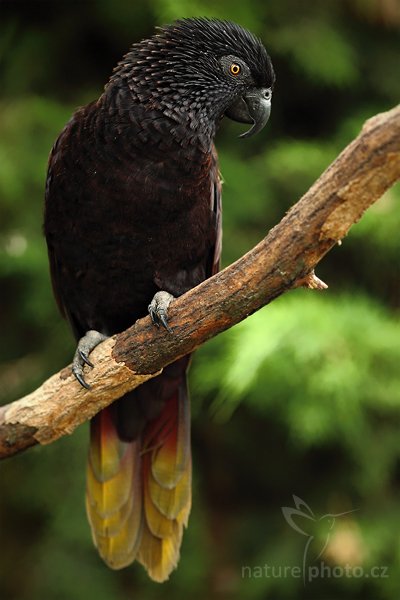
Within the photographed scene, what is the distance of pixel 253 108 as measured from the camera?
2.31 m

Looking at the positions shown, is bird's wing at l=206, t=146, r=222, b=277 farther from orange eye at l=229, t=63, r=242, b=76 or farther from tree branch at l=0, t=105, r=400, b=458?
tree branch at l=0, t=105, r=400, b=458

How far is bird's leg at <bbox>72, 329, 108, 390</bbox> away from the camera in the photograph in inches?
83.6

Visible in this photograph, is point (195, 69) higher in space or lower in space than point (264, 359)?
higher

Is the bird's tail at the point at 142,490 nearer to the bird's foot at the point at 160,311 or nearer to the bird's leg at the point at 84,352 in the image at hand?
the bird's leg at the point at 84,352

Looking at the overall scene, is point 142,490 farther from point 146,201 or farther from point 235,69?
point 235,69

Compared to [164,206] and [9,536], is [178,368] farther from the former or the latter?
[9,536]

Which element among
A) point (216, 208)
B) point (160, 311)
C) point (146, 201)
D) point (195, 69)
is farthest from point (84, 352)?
point (195, 69)

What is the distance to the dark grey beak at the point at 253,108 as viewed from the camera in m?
2.30

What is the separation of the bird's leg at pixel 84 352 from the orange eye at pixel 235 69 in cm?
88

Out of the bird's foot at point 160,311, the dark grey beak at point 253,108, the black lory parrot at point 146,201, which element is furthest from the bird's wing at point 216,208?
the bird's foot at point 160,311

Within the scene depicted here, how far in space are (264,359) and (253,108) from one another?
0.81m

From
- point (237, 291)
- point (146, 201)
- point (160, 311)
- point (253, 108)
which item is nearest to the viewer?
point (237, 291)

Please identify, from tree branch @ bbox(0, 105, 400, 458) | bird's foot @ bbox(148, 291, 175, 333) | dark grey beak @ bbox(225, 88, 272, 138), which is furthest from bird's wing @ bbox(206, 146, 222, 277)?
tree branch @ bbox(0, 105, 400, 458)

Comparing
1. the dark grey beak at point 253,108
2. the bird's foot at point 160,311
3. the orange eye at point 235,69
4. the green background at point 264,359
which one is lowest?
the green background at point 264,359
